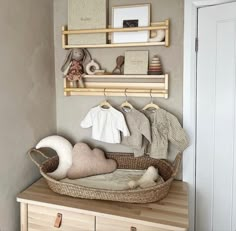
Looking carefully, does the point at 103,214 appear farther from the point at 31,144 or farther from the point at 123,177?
the point at 31,144

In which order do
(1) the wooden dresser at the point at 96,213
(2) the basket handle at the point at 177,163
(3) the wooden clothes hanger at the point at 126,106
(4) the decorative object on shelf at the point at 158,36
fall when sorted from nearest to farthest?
(1) the wooden dresser at the point at 96,213
(2) the basket handle at the point at 177,163
(4) the decorative object on shelf at the point at 158,36
(3) the wooden clothes hanger at the point at 126,106

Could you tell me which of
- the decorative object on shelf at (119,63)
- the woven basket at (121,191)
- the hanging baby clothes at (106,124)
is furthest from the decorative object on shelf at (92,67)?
the woven basket at (121,191)

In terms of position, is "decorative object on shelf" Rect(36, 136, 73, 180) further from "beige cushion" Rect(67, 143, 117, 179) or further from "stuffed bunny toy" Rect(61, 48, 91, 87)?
"stuffed bunny toy" Rect(61, 48, 91, 87)

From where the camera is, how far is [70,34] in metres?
1.82

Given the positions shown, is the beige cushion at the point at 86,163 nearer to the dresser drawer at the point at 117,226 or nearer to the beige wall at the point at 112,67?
the beige wall at the point at 112,67

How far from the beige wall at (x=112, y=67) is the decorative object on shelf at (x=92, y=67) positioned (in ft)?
0.15

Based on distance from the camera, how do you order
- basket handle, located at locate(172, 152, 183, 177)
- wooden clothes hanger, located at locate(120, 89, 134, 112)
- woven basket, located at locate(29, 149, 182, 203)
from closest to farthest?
woven basket, located at locate(29, 149, 182, 203), basket handle, located at locate(172, 152, 183, 177), wooden clothes hanger, located at locate(120, 89, 134, 112)

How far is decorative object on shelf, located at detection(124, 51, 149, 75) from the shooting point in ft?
5.68

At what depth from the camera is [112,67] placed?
6.03 feet

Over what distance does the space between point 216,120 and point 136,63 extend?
24.4 inches

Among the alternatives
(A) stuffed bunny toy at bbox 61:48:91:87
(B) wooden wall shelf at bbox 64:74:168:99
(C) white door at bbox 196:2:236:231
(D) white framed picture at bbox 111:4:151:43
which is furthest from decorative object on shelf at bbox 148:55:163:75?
(A) stuffed bunny toy at bbox 61:48:91:87

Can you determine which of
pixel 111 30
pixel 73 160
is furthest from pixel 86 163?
pixel 111 30

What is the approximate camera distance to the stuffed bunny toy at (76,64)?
1.81 meters

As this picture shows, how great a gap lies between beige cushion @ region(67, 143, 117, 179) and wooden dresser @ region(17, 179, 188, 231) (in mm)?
210
